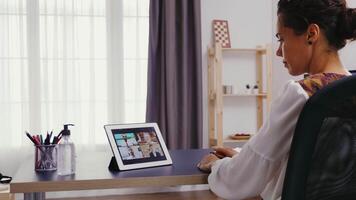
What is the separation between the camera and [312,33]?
953 mm

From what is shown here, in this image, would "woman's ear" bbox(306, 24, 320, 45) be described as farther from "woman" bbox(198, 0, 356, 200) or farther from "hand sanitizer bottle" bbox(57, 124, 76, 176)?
"hand sanitizer bottle" bbox(57, 124, 76, 176)

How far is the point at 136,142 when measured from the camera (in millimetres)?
1420

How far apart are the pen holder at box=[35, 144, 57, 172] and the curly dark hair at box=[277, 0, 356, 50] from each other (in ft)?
2.77

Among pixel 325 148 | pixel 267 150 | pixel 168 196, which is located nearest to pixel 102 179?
pixel 267 150

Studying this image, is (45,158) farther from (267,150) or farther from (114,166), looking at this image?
(267,150)

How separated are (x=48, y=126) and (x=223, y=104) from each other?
162 cm

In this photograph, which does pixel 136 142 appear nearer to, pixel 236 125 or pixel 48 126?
pixel 48 126

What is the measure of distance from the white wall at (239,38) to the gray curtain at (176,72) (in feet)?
0.57

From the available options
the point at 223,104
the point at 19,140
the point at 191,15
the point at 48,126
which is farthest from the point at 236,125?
the point at 19,140

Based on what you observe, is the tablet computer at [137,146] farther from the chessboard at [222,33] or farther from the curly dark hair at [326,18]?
the chessboard at [222,33]

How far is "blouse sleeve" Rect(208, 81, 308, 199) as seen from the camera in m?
0.84

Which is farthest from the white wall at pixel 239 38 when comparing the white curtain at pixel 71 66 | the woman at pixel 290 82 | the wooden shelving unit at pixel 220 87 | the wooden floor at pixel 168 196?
the woman at pixel 290 82

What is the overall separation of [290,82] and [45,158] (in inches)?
32.9

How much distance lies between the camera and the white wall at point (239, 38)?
12.8ft
